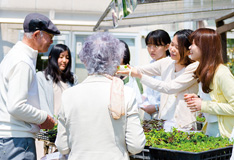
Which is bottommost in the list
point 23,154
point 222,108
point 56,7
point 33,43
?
point 23,154

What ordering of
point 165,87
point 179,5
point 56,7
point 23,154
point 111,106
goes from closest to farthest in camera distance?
point 111,106 < point 23,154 < point 165,87 < point 179,5 < point 56,7

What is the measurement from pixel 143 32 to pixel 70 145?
708 centimetres

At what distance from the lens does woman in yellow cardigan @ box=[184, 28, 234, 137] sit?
236 centimetres

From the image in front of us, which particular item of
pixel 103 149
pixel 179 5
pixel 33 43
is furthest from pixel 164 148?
pixel 179 5

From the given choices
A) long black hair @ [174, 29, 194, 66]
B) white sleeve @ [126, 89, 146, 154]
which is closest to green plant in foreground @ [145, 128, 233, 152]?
white sleeve @ [126, 89, 146, 154]

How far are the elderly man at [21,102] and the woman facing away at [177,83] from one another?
2.85 ft

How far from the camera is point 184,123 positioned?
2852mm

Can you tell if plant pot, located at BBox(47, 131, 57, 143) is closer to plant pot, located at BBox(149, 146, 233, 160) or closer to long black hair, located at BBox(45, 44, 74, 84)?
plant pot, located at BBox(149, 146, 233, 160)

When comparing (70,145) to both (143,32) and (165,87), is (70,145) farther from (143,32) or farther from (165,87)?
(143,32)

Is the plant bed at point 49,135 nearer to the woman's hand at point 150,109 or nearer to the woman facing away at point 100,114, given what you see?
the woman facing away at point 100,114

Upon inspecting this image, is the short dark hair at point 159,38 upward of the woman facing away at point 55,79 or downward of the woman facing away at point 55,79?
upward

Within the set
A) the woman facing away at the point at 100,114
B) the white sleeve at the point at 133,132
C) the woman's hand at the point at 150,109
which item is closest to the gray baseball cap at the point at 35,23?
the woman facing away at the point at 100,114

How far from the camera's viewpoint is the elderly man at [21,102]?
85.9 inches

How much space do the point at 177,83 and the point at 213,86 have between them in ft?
1.29
